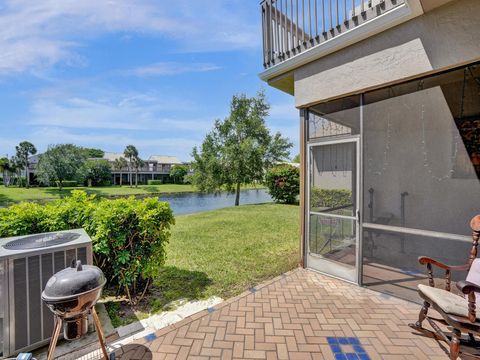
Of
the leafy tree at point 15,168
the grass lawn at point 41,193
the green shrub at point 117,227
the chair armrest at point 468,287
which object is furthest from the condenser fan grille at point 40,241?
the leafy tree at point 15,168

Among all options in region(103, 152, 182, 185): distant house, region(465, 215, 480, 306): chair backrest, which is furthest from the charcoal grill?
region(103, 152, 182, 185): distant house

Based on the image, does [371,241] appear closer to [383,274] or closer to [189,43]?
[383,274]

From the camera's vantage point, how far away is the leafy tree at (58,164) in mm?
32969

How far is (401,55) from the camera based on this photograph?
2734mm

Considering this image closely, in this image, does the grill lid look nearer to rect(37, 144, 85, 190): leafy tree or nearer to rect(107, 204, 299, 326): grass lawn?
rect(107, 204, 299, 326): grass lawn

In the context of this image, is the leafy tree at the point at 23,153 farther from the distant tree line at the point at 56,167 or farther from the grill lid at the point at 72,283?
the grill lid at the point at 72,283

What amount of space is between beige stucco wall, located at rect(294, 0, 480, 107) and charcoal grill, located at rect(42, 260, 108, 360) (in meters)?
3.53

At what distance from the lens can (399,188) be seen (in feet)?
10.4

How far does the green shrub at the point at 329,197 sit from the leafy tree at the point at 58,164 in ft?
130

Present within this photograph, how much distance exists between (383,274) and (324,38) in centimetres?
356

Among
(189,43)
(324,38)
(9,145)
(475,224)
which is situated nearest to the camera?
(475,224)

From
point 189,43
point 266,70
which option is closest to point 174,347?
point 266,70

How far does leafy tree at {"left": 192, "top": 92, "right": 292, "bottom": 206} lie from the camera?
17.1m

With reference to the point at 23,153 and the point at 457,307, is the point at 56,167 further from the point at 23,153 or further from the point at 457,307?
the point at 457,307
